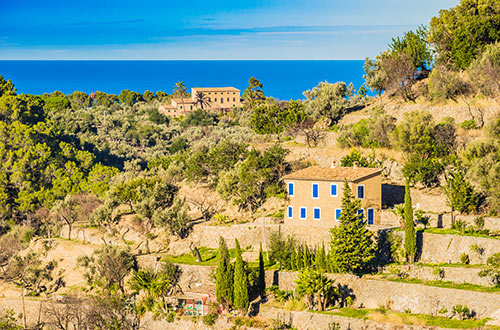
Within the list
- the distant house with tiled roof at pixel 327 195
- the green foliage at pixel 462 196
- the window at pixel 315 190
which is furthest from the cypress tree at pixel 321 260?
the green foliage at pixel 462 196

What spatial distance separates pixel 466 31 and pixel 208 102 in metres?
68.6

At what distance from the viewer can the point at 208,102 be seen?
4808 inches

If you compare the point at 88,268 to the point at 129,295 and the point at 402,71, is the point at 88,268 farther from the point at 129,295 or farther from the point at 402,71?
the point at 402,71

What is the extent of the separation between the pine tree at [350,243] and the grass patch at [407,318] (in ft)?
10.3

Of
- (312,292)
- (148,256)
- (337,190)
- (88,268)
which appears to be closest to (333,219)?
(337,190)

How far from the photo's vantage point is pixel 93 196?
2392 inches

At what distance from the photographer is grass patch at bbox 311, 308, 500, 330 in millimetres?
31591

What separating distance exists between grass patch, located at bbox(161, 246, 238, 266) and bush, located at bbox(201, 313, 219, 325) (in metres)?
6.23

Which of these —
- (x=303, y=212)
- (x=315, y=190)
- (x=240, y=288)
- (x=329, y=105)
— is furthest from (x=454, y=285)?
(x=329, y=105)

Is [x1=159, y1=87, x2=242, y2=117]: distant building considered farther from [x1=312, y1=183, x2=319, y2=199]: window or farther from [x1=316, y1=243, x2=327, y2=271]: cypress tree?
[x1=316, y1=243, x2=327, y2=271]: cypress tree

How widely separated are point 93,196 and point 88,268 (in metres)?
14.9

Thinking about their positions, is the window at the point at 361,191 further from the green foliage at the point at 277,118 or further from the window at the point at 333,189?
the green foliage at the point at 277,118

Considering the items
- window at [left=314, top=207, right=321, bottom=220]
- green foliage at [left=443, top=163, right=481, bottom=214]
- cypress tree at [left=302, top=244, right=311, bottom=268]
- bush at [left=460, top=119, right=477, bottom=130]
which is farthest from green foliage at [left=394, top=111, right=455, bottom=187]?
cypress tree at [left=302, top=244, right=311, bottom=268]

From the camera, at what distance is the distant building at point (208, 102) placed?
117312 mm
